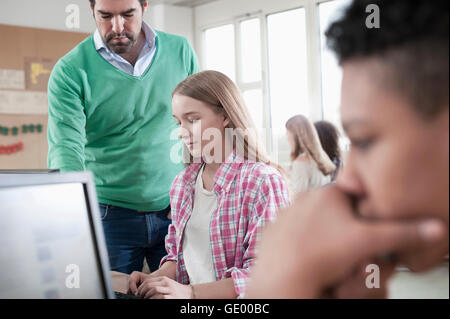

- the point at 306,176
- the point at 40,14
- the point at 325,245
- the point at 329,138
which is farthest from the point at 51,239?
the point at 40,14

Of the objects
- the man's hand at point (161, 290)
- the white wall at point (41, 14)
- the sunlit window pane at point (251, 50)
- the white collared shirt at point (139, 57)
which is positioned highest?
the white wall at point (41, 14)

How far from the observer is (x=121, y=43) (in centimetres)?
138

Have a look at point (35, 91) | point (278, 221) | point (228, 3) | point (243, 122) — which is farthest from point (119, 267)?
point (228, 3)

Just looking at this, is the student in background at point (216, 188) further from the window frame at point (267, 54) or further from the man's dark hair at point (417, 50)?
the window frame at point (267, 54)

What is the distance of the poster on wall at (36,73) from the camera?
4.44 metres

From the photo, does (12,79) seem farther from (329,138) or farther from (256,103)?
(329,138)

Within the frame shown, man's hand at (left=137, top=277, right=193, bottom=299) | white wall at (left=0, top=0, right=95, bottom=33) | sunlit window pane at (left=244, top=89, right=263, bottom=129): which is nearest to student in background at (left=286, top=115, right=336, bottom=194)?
sunlit window pane at (left=244, top=89, right=263, bottom=129)

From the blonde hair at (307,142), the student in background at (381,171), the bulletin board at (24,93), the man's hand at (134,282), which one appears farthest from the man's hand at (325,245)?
the bulletin board at (24,93)

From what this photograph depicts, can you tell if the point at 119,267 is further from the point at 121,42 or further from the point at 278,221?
the point at 278,221

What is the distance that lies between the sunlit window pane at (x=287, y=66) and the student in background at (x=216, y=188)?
10.6ft

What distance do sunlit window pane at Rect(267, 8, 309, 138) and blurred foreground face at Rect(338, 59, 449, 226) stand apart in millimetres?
4281

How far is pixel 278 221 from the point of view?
24 cm

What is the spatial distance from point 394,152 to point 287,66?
455 cm

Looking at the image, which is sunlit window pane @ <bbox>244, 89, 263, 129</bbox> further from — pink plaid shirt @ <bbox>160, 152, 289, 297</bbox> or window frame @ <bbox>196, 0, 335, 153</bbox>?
pink plaid shirt @ <bbox>160, 152, 289, 297</bbox>
